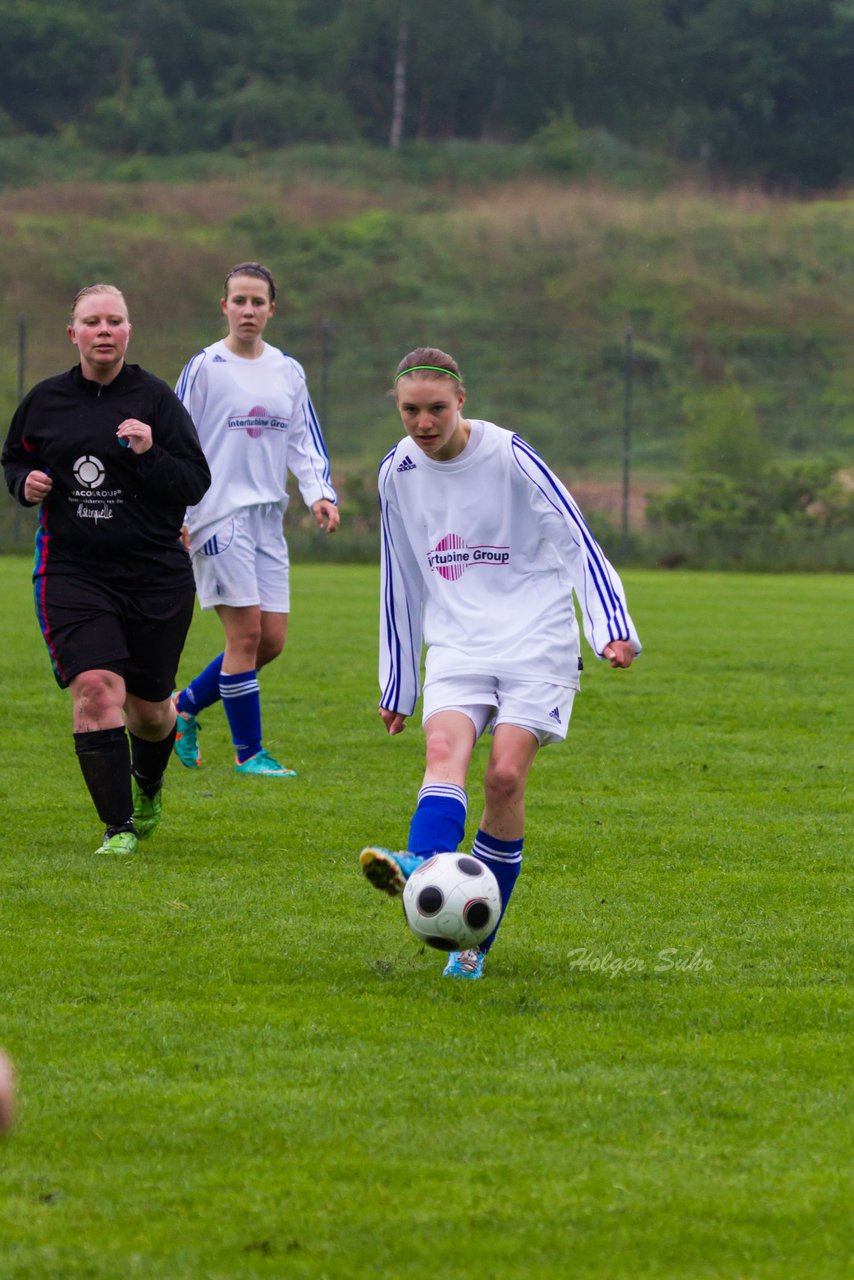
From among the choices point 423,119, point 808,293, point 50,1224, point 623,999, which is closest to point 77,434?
point 623,999

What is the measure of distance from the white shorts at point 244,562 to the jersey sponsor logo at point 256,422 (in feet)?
1.14

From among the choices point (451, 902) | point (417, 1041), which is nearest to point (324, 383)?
point (451, 902)

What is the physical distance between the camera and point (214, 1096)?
12.8 feet

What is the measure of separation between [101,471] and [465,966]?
245 cm

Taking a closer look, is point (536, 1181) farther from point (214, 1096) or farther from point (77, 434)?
point (77, 434)

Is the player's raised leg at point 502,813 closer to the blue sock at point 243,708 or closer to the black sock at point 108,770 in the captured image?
the black sock at point 108,770

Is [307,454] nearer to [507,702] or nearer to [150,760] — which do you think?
[150,760]

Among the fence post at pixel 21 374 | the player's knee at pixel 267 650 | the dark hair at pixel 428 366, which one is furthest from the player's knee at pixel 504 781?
the fence post at pixel 21 374

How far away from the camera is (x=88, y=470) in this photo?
6.54 m

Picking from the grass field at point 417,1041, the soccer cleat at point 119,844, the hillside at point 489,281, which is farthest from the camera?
the hillside at point 489,281

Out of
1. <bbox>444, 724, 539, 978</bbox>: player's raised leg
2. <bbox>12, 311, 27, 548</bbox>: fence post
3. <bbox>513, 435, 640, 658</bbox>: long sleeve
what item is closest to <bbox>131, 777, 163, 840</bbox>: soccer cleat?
<bbox>444, 724, 539, 978</bbox>: player's raised leg

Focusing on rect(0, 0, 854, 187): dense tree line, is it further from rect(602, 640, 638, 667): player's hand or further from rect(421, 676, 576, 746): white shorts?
rect(602, 640, 638, 667): player's hand

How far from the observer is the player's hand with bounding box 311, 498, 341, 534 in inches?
335

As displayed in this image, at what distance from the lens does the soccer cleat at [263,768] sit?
8641 millimetres
